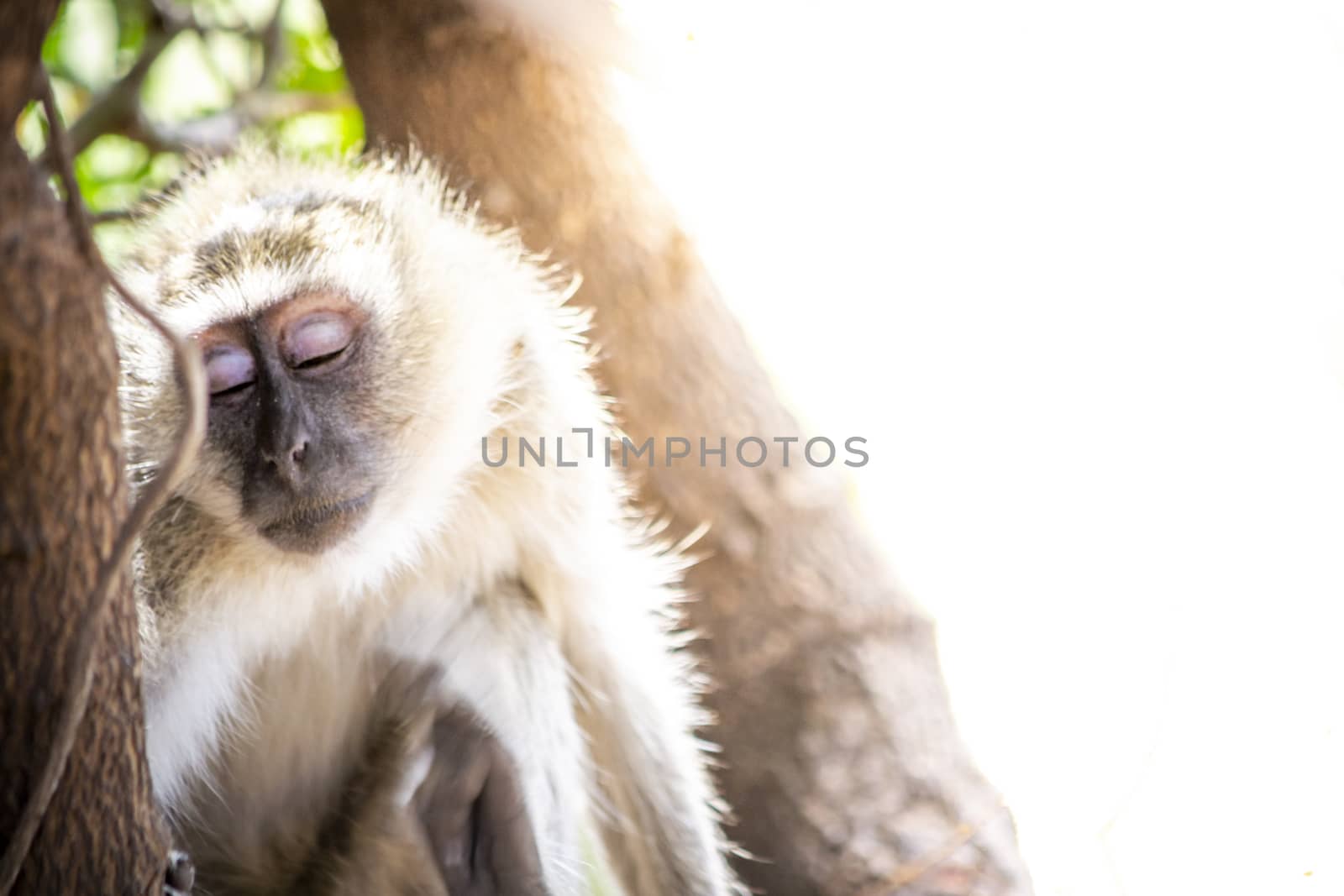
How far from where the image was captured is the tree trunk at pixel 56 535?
3.18ft

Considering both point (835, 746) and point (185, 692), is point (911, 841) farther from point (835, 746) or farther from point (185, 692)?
point (185, 692)

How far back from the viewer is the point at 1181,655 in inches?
79.5

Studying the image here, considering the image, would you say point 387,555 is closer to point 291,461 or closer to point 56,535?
point 291,461

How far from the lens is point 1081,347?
6.87 ft

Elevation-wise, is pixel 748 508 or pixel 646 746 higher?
pixel 748 508

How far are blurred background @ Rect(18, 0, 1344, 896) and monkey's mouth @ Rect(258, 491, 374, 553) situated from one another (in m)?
0.66

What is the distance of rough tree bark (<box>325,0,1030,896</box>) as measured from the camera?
2133 mm

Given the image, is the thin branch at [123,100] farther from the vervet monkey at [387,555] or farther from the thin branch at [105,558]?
the thin branch at [105,558]

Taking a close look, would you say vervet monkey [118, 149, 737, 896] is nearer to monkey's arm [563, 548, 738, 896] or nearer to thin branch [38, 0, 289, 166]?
monkey's arm [563, 548, 738, 896]

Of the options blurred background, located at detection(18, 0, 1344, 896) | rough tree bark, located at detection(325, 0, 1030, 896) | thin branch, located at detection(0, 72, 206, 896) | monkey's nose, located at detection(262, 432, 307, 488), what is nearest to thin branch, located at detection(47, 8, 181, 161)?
blurred background, located at detection(18, 0, 1344, 896)

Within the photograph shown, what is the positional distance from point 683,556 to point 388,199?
Result: 856mm

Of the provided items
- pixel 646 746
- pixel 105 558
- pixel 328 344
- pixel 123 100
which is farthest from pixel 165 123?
pixel 105 558

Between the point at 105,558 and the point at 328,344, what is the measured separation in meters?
0.82

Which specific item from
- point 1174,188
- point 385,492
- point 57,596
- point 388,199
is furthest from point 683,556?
point 57,596
